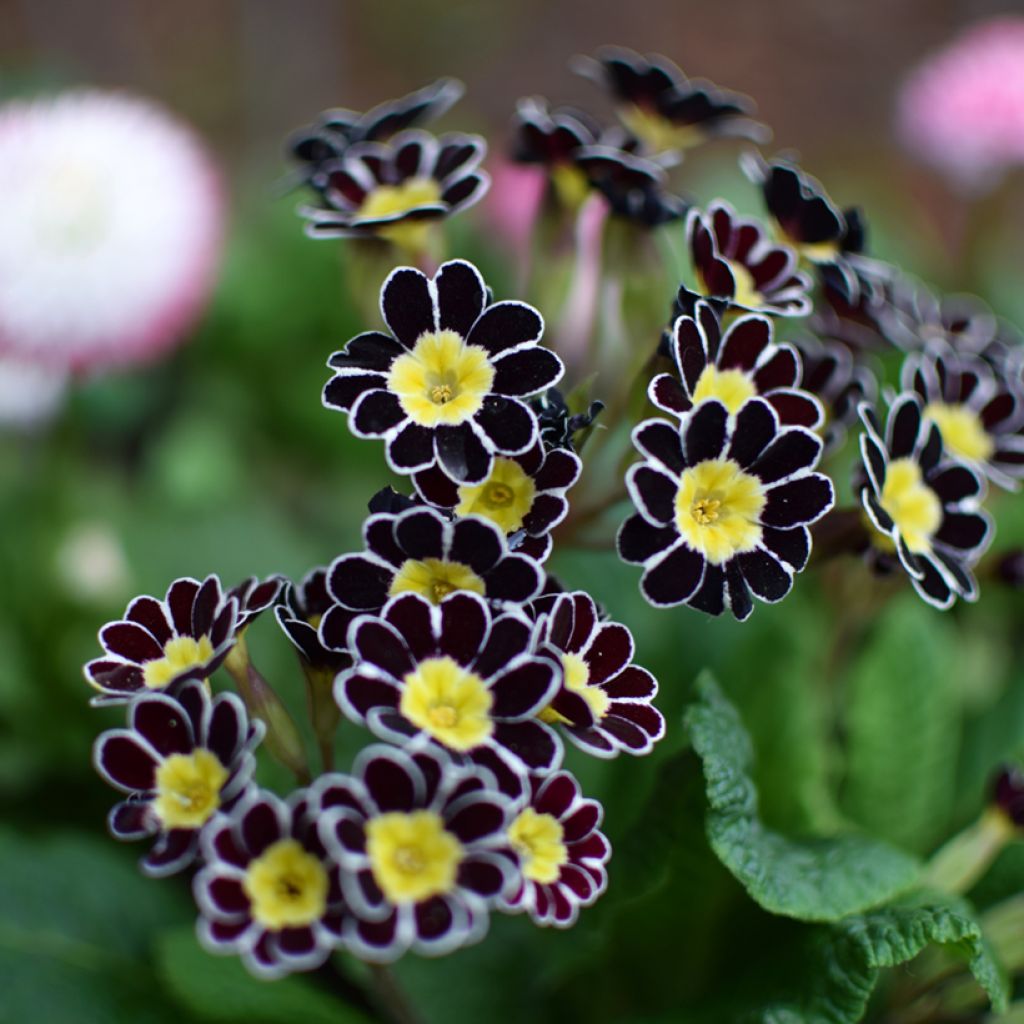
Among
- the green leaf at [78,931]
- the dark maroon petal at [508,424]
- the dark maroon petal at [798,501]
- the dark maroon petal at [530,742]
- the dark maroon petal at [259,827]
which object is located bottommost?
the green leaf at [78,931]

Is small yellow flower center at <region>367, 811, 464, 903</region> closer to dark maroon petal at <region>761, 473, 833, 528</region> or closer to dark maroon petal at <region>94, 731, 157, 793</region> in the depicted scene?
dark maroon petal at <region>94, 731, 157, 793</region>

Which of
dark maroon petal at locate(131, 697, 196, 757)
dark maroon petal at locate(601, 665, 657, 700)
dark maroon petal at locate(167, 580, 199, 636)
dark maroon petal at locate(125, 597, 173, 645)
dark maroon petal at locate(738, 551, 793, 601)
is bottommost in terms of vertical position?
dark maroon petal at locate(131, 697, 196, 757)

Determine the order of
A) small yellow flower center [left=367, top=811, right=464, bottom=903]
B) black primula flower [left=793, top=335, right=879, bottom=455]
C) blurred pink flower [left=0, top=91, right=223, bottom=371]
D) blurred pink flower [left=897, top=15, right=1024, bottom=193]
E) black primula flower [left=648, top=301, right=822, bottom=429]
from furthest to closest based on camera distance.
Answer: blurred pink flower [left=897, top=15, right=1024, bottom=193] → blurred pink flower [left=0, top=91, right=223, bottom=371] → black primula flower [left=793, top=335, right=879, bottom=455] → black primula flower [left=648, top=301, right=822, bottom=429] → small yellow flower center [left=367, top=811, right=464, bottom=903]

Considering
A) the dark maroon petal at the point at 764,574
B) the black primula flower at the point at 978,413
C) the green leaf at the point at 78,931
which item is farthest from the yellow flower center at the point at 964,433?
the green leaf at the point at 78,931

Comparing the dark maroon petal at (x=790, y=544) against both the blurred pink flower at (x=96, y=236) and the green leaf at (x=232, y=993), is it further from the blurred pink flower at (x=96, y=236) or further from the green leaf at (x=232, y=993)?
the blurred pink flower at (x=96, y=236)

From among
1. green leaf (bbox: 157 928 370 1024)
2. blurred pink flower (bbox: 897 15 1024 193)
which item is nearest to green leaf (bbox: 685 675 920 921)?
green leaf (bbox: 157 928 370 1024)

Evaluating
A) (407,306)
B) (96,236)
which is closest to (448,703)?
(407,306)

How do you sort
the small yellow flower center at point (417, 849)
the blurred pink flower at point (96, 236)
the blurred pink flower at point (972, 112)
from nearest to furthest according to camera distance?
the small yellow flower center at point (417, 849), the blurred pink flower at point (96, 236), the blurred pink flower at point (972, 112)
